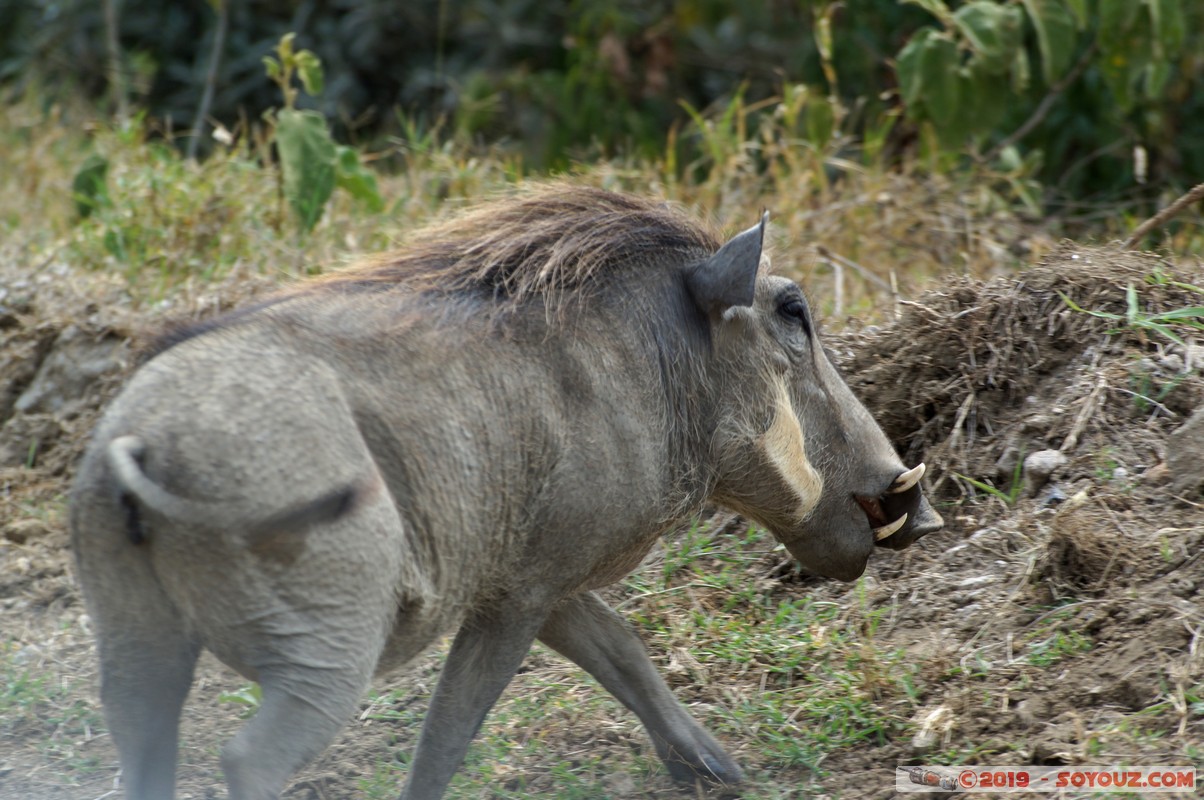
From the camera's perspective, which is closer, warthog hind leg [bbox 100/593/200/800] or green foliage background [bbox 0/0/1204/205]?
warthog hind leg [bbox 100/593/200/800]

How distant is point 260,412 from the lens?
92.7 inches

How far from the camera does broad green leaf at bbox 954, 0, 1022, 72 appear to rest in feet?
17.6

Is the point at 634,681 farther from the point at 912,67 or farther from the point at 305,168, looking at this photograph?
the point at 912,67

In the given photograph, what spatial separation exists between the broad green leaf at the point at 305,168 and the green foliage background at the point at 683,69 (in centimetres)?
139

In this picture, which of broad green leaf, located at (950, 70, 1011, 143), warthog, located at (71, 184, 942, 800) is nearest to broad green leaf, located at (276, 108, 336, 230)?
warthog, located at (71, 184, 942, 800)

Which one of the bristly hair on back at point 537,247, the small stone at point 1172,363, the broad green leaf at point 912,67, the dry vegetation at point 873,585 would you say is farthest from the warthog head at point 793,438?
the broad green leaf at point 912,67

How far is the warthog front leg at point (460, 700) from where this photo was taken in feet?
9.39

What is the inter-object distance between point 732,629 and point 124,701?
175cm

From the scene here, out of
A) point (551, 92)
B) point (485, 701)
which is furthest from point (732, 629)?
point (551, 92)

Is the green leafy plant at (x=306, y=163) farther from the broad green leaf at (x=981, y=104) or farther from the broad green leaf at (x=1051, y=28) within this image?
the broad green leaf at (x=1051, y=28)

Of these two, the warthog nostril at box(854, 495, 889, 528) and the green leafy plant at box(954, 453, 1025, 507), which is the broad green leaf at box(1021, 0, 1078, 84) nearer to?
the green leafy plant at box(954, 453, 1025, 507)

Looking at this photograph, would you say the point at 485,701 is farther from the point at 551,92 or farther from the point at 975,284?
the point at 551,92

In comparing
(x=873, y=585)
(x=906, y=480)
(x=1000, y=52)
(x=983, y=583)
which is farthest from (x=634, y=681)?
(x=1000, y=52)

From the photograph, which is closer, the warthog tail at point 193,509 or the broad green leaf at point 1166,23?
the warthog tail at point 193,509
